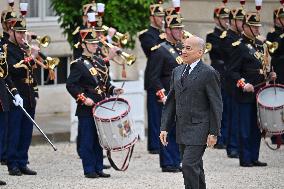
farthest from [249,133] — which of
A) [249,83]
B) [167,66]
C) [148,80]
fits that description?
[148,80]

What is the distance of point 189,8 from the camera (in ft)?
86.2

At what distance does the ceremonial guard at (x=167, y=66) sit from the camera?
56.7 ft

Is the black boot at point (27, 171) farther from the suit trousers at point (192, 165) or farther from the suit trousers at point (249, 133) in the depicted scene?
the suit trousers at point (192, 165)

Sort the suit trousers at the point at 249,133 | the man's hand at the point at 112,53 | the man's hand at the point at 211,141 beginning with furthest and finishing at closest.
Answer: the suit trousers at the point at 249,133, the man's hand at the point at 112,53, the man's hand at the point at 211,141

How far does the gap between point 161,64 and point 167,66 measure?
0.11 m

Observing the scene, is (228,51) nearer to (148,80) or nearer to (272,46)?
(272,46)

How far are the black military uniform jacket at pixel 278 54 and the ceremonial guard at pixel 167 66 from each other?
2645 millimetres

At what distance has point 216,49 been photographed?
19.8 m

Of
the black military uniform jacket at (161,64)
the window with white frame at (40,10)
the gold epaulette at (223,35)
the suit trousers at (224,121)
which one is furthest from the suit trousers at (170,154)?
the window with white frame at (40,10)

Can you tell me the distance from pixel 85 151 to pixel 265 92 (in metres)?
2.64

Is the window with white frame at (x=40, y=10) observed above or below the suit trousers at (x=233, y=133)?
above

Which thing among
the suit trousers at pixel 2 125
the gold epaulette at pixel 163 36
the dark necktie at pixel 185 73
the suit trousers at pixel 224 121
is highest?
the dark necktie at pixel 185 73

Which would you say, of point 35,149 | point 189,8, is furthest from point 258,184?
point 189,8

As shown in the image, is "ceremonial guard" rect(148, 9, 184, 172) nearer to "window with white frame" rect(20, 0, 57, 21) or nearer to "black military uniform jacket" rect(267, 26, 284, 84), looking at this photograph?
"black military uniform jacket" rect(267, 26, 284, 84)
